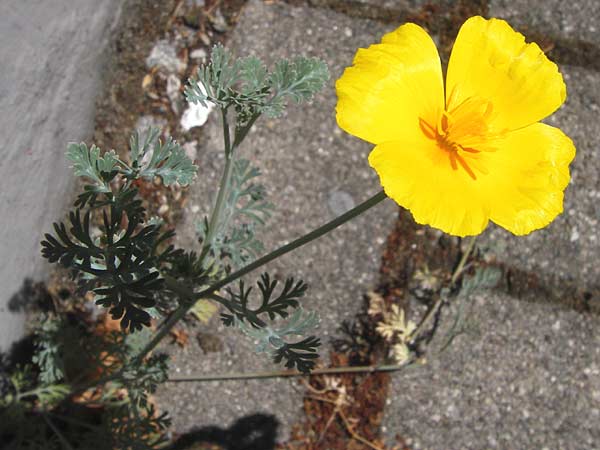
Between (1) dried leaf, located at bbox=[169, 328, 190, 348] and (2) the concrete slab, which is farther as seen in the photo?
A: (1) dried leaf, located at bbox=[169, 328, 190, 348]

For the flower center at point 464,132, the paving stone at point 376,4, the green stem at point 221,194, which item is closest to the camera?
the flower center at point 464,132

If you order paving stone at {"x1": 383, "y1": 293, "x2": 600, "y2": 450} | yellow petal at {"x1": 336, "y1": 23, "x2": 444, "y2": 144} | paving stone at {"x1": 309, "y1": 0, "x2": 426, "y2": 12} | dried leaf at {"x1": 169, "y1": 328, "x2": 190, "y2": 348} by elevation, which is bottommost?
paving stone at {"x1": 383, "y1": 293, "x2": 600, "y2": 450}

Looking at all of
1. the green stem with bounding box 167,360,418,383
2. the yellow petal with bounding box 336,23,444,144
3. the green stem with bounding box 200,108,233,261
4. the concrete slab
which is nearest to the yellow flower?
the yellow petal with bounding box 336,23,444,144

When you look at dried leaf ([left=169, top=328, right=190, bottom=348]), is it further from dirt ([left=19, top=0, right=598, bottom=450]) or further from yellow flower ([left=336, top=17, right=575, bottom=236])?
yellow flower ([left=336, top=17, right=575, bottom=236])

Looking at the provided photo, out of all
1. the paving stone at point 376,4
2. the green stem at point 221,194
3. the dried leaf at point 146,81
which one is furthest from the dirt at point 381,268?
the green stem at point 221,194

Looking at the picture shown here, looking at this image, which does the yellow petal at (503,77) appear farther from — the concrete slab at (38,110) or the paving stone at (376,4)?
the concrete slab at (38,110)

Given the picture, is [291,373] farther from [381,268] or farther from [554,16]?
[554,16]

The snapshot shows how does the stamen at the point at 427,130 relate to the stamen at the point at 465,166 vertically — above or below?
above
